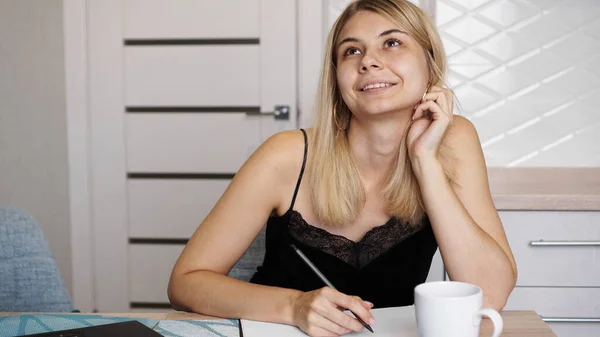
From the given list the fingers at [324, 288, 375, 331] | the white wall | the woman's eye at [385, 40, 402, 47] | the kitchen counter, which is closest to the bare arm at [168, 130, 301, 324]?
the fingers at [324, 288, 375, 331]

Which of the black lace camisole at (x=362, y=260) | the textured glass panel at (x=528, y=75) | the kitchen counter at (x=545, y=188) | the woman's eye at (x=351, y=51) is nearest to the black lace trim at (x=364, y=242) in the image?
the black lace camisole at (x=362, y=260)

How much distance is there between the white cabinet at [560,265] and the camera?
202 cm

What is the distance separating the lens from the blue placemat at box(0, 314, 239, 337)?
39.5 inches

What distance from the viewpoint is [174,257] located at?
3.00 metres

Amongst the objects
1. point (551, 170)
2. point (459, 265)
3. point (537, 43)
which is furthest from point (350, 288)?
point (537, 43)

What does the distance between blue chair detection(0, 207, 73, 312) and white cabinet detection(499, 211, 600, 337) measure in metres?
1.32

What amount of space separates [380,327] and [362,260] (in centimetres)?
49

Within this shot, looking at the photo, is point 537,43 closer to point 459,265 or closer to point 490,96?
point 490,96

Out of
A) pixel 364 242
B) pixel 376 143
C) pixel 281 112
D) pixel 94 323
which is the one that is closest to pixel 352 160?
pixel 376 143

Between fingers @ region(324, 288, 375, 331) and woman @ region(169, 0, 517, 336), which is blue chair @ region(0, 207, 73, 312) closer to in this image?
woman @ region(169, 0, 517, 336)

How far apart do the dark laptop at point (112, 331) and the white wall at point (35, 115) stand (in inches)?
82.6

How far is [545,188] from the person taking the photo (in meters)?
2.27

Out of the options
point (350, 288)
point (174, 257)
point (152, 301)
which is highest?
point (350, 288)

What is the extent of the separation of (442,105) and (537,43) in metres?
1.41
